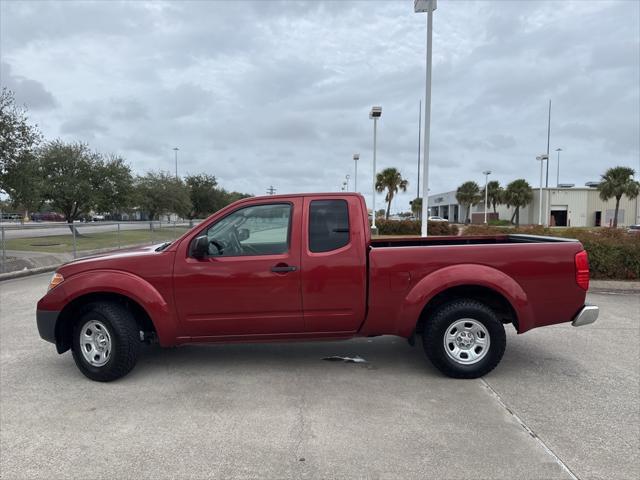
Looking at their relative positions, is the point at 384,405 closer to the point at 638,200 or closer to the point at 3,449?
the point at 3,449

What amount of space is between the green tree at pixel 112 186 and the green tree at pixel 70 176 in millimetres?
114

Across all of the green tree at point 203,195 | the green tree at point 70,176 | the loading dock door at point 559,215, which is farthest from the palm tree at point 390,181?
the green tree at point 70,176

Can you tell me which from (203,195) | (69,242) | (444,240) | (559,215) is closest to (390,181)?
(203,195)

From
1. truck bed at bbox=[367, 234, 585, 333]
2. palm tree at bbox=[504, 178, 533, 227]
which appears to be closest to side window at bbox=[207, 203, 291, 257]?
truck bed at bbox=[367, 234, 585, 333]

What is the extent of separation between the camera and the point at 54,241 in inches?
651

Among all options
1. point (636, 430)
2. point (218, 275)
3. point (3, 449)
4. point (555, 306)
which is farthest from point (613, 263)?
point (3, 449)

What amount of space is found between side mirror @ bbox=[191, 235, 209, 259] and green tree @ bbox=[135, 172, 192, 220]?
33.3 metres

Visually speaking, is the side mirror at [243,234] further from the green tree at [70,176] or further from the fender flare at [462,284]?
the green tree at [70,176]

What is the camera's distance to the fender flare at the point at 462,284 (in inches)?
165

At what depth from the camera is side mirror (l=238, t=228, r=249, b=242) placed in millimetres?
4422

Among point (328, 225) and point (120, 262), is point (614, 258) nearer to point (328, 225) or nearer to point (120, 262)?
point (328, 225)

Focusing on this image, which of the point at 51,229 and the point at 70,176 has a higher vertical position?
the point at 70,176

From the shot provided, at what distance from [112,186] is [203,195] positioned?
20090 mm

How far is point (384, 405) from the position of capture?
12.4ft
